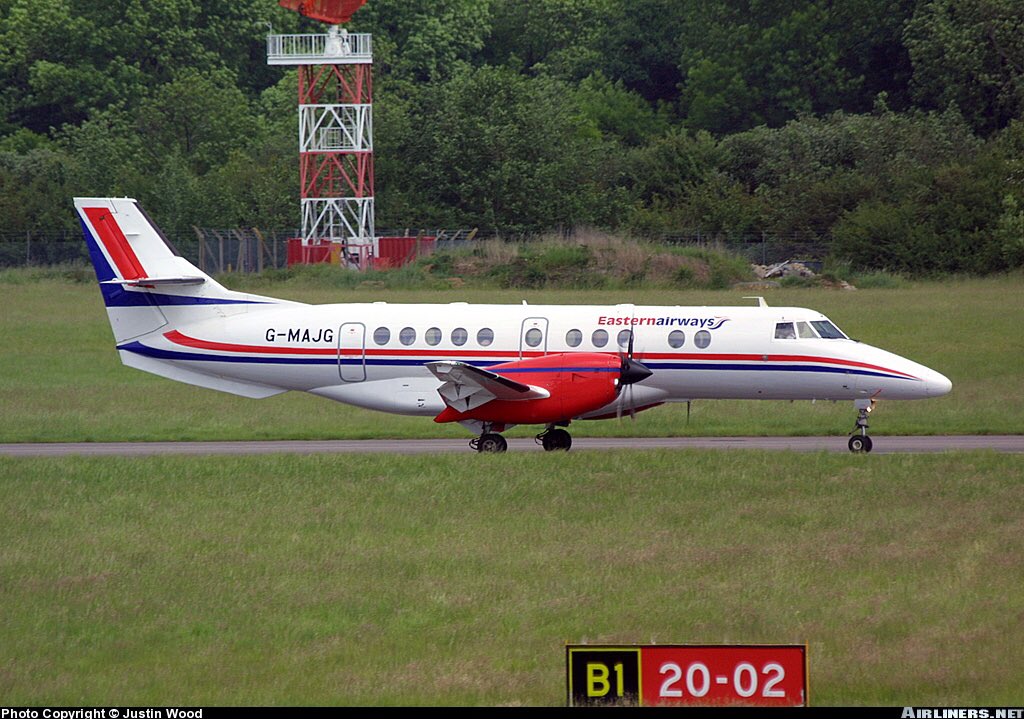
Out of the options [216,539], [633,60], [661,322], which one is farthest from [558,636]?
[633,60]

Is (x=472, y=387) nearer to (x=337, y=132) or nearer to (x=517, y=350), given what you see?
(x=517, y=350)

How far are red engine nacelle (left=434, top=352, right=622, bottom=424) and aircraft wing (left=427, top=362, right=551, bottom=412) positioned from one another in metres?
0.14

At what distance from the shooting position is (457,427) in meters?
29.1

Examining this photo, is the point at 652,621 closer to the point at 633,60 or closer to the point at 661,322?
the point at 661,322

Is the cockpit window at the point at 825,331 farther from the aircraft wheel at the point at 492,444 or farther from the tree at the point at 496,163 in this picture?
the tree at the point at 496,163

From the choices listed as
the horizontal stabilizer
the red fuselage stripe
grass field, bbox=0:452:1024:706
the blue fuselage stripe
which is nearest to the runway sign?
grass field, bbox=0:452:1024:706

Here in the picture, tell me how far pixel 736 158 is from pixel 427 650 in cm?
6489

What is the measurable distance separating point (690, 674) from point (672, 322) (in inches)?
613

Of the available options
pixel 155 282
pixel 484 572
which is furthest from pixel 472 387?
pixel 484 572

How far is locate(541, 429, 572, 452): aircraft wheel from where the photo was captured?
961 inches

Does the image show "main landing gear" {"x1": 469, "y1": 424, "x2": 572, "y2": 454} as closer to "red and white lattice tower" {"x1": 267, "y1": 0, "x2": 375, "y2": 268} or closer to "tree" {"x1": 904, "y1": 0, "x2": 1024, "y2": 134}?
"red and white lattice tower" {"x1": 267, "y1": 0, "x2": 375, "y2": 268}

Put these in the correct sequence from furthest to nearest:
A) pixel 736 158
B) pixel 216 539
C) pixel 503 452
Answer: pixel 736 158, pixel 503 452, pixel 216 539

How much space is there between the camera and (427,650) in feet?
43.0

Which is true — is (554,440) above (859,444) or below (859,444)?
below
